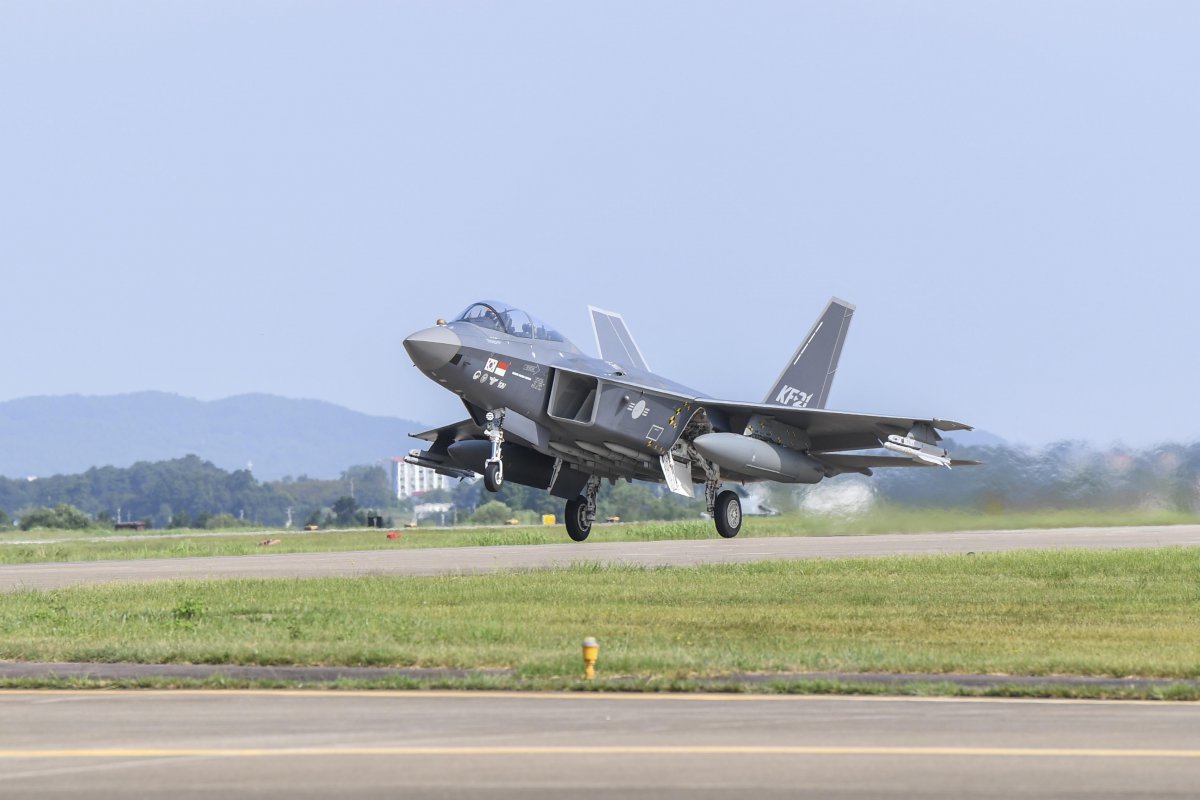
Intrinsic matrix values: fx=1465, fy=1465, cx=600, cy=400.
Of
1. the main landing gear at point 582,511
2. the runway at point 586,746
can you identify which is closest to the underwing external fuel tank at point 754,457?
the main landing gear at point 582,511

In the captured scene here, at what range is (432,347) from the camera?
82.0 feet

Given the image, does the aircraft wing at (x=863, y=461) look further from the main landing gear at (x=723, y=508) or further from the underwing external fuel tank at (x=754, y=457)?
the main landing gear at (x=723, y=508)

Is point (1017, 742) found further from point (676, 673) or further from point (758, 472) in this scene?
point (758, 472)

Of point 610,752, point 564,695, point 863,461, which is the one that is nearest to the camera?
point 610,752

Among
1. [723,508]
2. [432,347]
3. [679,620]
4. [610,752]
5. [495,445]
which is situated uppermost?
[432,347]

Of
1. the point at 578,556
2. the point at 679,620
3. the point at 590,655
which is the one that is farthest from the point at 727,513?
the point at 590,655

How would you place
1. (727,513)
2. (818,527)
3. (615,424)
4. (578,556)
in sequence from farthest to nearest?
(818,527), (727,513), (615,424), (578,556)

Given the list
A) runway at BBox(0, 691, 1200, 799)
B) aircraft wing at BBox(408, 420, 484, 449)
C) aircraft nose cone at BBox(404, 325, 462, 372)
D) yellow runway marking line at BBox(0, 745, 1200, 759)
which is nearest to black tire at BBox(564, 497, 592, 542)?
aircraft wing at BBox(408, 420, 484, 449)

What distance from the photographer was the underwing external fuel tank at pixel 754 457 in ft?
92.3

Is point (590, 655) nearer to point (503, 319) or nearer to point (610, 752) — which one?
point (610, 752)

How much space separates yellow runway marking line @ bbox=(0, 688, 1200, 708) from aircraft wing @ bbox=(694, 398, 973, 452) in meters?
18.1

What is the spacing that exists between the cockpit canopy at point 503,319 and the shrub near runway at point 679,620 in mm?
6658

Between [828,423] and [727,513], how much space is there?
9.90 feet

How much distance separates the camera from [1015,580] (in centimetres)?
1920
